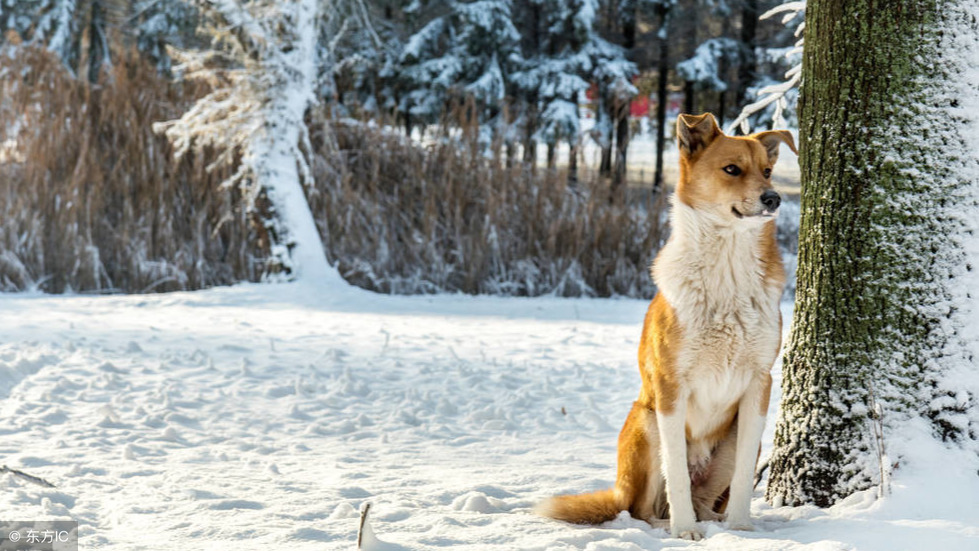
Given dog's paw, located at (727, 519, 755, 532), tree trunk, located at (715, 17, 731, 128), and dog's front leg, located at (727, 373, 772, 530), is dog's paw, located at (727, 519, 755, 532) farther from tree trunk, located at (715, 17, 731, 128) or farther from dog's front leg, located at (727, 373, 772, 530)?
tree trunk, located at (715, 17, 731, 128)

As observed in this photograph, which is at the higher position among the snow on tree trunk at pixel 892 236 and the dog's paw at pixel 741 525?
the snow on tree trunk at pixel 892 236

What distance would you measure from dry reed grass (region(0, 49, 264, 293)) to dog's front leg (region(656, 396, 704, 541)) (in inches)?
315

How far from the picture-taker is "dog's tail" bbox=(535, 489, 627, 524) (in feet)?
10.8

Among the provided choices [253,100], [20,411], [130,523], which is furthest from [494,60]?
[130,523]

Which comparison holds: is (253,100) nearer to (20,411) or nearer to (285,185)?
(285,185)

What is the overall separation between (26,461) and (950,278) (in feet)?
13.2

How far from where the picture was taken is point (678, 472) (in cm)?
310

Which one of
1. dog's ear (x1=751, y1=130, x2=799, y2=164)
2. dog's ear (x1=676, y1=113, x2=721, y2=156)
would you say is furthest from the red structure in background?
dog's ear (x1=676, y1=113, x2=721, y2=156)

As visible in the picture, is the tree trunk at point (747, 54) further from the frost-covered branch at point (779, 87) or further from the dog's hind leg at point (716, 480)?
the dog's hind leg at point (716, 480)

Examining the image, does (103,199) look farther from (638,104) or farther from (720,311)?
(638,104)

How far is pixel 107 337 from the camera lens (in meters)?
6.86

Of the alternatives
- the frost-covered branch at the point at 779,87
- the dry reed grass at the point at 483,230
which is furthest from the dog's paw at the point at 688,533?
the dry reed grass at the point at 483,230

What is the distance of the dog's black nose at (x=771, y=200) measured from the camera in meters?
2.99

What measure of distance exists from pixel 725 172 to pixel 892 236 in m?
0.63
